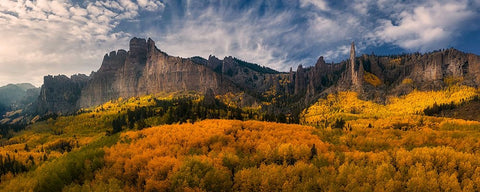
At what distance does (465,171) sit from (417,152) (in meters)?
7.40

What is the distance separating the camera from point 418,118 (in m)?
158

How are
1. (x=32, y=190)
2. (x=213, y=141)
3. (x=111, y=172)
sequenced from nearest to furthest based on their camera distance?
(x=32, y=190) < (x=111, y=172) < (x=213, y=141)

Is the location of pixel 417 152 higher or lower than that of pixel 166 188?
higher

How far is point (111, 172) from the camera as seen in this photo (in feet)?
138

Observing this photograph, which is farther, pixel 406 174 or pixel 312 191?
pixel 406 174

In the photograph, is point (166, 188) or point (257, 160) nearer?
point (166, 188)

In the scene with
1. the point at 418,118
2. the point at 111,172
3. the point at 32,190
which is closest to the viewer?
the point at 32,190

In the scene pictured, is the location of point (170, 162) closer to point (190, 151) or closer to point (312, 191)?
point (190, 151)

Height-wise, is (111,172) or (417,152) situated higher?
(417,152)

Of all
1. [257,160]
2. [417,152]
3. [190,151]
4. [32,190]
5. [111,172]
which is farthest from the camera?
[190,151]

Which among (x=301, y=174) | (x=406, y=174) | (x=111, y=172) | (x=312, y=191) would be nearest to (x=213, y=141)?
(x=111, y=172)

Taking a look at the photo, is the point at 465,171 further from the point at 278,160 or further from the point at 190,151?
the point at 190,151

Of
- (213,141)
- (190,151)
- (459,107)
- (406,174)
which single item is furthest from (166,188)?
(459,107)

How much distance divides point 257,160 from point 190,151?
54.4 feet
